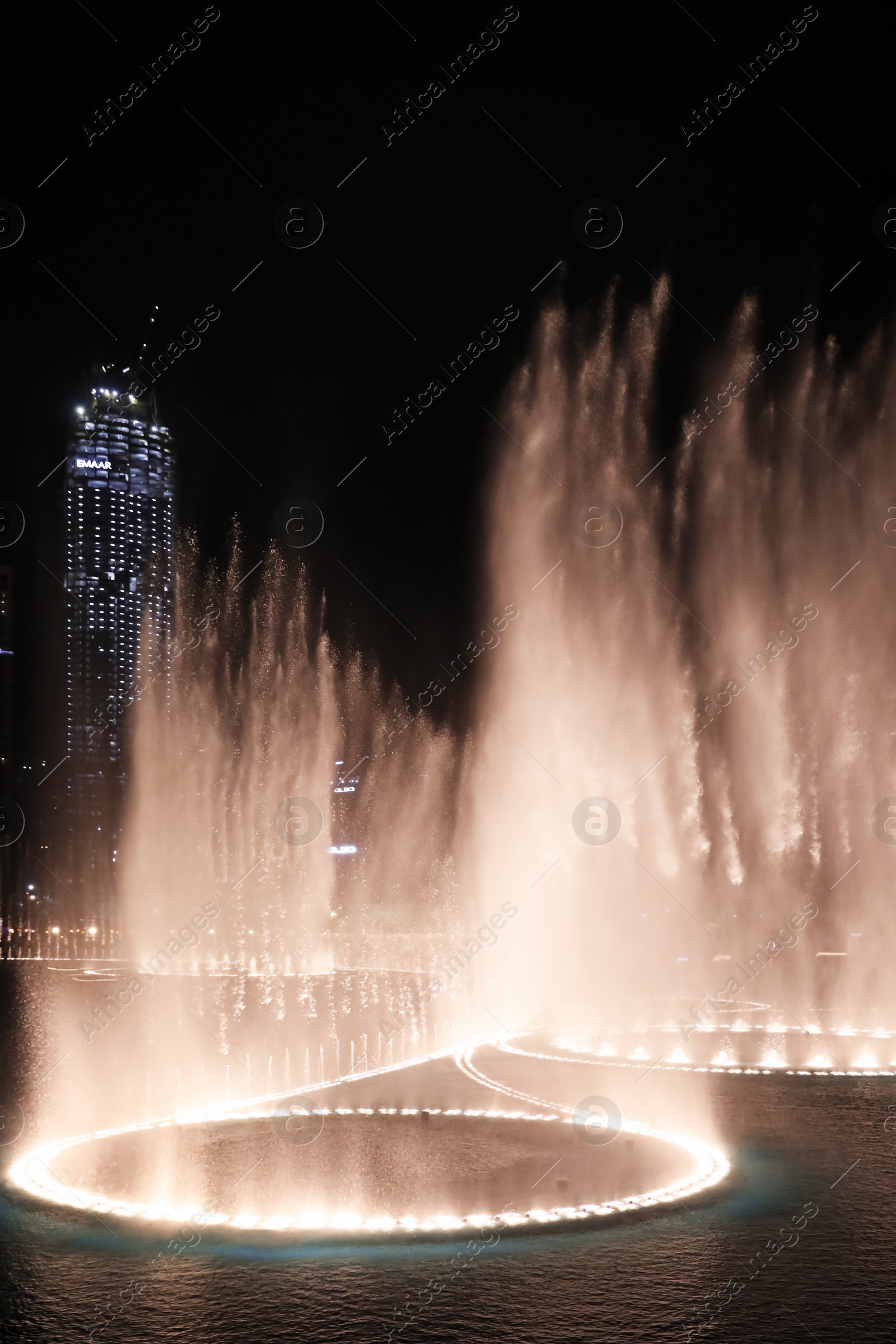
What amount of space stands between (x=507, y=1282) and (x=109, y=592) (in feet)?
258

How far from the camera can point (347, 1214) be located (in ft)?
39.7

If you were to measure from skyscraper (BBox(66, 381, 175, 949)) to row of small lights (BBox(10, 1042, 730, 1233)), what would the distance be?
34812mm

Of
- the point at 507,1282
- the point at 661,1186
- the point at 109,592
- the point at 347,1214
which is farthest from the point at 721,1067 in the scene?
the point at 109,592

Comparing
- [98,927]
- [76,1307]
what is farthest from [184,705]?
[98,927]

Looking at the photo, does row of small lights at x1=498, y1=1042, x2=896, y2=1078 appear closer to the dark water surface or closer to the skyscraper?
the dark water surface

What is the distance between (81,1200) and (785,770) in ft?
96.2

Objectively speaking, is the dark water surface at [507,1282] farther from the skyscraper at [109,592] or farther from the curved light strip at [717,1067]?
the skyscraper at [109,592]

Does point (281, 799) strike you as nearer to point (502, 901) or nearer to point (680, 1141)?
point (502, 901)

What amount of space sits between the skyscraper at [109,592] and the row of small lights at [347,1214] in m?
34.8

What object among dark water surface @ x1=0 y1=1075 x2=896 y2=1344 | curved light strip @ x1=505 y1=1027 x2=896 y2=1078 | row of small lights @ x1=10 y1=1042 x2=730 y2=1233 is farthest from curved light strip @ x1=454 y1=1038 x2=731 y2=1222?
curved light strip @ x1=505 y1=1027 x2=896 y2=1078

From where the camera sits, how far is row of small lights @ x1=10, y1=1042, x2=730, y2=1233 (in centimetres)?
1178

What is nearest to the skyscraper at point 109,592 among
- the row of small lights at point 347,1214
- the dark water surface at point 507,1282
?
the row of small lights at point 347,1214

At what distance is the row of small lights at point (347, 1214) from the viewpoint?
38.7 ft

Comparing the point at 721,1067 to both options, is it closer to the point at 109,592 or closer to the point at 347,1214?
the point at 347,1214
